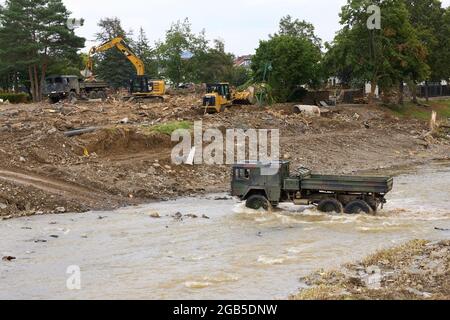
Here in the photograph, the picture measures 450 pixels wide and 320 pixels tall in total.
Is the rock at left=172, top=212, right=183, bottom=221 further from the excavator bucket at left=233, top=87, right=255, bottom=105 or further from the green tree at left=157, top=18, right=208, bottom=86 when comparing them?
the green tree at left=157, top=18, right=208, bottom=86

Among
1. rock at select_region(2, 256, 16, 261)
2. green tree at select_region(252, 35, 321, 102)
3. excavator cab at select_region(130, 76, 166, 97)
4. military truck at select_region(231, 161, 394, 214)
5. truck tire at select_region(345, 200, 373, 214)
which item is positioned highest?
green tree at select_region(252, 35, 321, 102)

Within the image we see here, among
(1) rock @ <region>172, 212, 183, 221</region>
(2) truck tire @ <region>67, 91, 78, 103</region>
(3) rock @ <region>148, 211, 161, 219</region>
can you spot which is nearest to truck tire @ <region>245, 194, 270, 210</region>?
(1) rock @ <region>172, 212, 183, 221</region>

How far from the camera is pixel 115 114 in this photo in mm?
43562

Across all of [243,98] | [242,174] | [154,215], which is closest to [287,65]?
[243,98]


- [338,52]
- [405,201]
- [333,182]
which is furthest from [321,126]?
[333,182]

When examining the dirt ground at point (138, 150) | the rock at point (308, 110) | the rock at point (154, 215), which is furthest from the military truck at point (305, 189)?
Answer: the rock at point (308, 110)

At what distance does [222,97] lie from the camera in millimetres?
47312

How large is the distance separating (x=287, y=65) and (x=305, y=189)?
35.3m

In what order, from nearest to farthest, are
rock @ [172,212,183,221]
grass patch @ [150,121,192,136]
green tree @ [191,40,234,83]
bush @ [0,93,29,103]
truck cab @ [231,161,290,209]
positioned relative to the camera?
1. rock @ [172,212,183,221]
2. truck cab @ [231,161,290,209]
3. grass patch @ [150,121,192,136]
4. bush @ [0,93,29,103]
5. green tree @ [191,40,234,83]

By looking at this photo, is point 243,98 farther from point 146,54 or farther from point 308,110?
point 146,54

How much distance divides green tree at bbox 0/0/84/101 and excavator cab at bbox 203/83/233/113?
87.5ft

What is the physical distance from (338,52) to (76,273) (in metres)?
45.9

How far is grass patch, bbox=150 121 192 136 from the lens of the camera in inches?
1487
